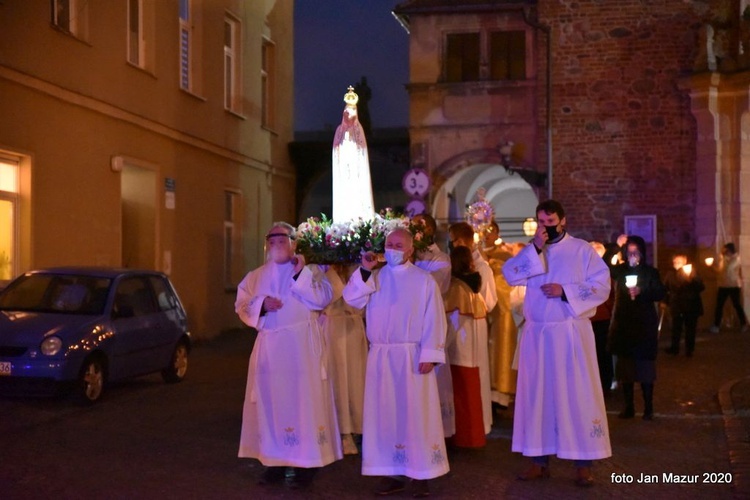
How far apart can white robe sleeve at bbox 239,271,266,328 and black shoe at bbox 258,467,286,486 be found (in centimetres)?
107

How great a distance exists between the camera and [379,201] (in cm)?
4659

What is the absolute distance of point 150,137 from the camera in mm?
18969

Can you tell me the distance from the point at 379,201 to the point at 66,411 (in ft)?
116

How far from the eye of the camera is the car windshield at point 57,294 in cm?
1268

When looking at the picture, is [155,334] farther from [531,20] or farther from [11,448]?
[531,20]

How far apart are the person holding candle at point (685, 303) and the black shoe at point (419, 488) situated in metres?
11.0

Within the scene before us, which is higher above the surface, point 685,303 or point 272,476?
point 685,303

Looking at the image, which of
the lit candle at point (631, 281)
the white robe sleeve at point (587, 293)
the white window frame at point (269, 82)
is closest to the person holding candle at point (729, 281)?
the white window frame at point (269, 82)

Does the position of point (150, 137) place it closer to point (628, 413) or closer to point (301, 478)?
point (628, 413)

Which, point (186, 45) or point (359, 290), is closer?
point (359, 290)

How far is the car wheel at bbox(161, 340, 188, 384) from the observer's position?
14.3m

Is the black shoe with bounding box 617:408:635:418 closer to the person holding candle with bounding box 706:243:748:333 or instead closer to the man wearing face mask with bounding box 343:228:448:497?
the man wearing face mask with bounding box 343:228:448:497

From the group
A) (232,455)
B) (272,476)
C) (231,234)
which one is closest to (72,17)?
(231,234)

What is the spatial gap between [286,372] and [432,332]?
1173 millimetres
